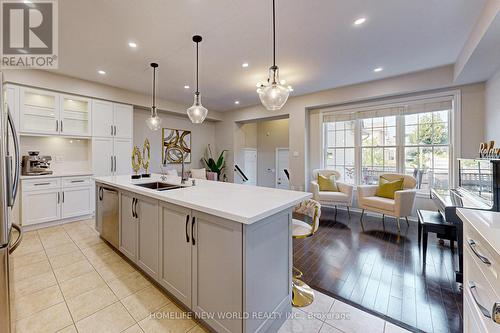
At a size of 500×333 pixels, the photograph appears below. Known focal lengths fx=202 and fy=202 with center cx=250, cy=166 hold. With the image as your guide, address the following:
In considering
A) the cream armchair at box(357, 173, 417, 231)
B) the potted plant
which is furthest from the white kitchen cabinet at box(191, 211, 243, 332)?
the potted plant

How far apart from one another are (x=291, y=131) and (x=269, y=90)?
3.31 metres

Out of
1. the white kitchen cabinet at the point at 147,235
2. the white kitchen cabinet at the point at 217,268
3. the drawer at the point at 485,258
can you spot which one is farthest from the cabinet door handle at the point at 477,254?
the white kitchen cabinet at the point at 147,235

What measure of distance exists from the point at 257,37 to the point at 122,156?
12.9ft

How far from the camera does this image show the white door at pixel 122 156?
458 cm

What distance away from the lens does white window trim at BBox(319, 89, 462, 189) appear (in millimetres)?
3587

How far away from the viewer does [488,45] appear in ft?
7.53

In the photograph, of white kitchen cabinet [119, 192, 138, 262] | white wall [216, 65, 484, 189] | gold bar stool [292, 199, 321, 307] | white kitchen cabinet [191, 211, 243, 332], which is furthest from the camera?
white wall [216, 65, 484, 189]

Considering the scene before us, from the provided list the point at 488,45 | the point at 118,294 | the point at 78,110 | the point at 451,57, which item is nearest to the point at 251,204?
the point at 118,294

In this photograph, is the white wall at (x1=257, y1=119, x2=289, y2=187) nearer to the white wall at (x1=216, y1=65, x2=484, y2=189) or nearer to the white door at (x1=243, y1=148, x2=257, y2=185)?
the white door at (x1=243, y1=148, x2=257, y2=185)

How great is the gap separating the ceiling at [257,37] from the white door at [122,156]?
1.34 metres

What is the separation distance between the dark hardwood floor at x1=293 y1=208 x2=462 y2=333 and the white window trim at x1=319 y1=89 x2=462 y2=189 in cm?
152

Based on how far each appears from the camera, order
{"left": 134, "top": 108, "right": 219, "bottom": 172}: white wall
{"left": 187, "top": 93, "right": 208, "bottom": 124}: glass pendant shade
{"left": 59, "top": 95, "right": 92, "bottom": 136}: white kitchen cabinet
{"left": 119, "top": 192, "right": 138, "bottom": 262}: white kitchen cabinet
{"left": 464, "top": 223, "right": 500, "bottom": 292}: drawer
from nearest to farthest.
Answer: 1. {"left": 464, "top": 223, "right": 500, "bottom": 292}: drawer
2. {"left": 119, "top": 192, "right": 138, "bottom": 262}: white kitchen cabinet
3. {"left": 187, "top": 93, "right": 208, "bottom": 124}: glass pendant shade
4. {"left": 59, "top": 95, "right": 92, "bottom": 136}: white kitchen cabinet
5. {"left": 134, "top": 108, "right": 219, "bottom": 172}: white wall

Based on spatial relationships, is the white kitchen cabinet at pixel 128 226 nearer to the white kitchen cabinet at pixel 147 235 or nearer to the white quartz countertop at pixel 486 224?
the white kitchen cabinet at pixel 147 235

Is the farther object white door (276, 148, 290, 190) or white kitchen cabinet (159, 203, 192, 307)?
white door (276, 148, 290, 190)
